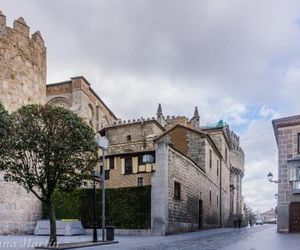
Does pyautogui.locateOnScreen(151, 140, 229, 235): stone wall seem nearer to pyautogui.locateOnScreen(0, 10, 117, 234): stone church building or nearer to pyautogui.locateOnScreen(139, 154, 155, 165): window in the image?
pyautogui.locateOnScreen(139, 154, 155, 165): window

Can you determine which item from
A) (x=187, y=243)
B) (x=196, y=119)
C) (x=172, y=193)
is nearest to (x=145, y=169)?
(x=172, y=193)

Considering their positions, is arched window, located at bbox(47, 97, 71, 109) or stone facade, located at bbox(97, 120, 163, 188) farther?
arched window, located at bbox(47, 97, 71, 109)

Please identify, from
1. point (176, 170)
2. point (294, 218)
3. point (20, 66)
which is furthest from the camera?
point (20, 66)

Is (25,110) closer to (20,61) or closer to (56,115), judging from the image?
(56,115)

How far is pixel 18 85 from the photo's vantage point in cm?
2828

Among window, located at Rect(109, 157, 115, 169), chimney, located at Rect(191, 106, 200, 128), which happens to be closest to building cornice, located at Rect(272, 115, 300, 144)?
window, located at Rect(109, 157, 115, 169)

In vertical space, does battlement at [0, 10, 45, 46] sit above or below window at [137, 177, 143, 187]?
above

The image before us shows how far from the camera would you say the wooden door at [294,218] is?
2755 cm

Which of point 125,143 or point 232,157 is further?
point 232,157

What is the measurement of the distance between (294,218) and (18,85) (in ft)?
64.1

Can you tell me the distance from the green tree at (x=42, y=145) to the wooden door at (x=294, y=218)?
16.7 meters

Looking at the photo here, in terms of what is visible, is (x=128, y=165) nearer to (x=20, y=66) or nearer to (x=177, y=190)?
(x=177, y=190)

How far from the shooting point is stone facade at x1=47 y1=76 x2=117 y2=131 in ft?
156

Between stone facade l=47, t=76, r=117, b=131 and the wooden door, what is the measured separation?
25.0 metres
